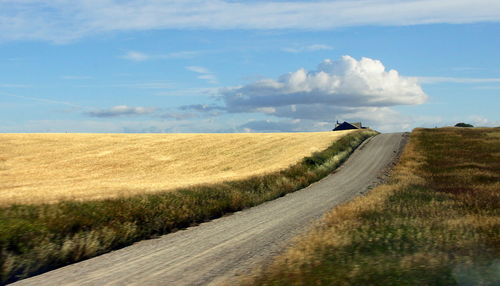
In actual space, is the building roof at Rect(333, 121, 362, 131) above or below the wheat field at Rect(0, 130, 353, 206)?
above

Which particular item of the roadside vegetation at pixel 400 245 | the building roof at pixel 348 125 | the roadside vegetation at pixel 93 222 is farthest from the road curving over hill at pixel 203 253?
the building roof at pixel 348 125

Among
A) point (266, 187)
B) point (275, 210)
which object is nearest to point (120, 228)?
point (275, 210)

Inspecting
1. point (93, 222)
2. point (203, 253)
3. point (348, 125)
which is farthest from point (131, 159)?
point (348, 125)

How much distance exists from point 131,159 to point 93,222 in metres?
35.4

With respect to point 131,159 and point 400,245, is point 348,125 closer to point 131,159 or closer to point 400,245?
point 131,159

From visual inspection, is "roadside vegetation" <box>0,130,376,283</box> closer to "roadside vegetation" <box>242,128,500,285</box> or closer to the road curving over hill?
the road curving over hill

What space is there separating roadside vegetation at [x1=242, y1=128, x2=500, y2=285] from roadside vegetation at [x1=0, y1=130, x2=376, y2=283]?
4.49 m

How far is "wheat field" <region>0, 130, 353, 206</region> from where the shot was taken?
3447 centimetres

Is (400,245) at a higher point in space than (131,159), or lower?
higher

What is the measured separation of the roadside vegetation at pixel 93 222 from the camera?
Answer: 1022cm

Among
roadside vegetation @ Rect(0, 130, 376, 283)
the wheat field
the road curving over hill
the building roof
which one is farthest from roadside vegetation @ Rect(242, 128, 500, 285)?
the building roof

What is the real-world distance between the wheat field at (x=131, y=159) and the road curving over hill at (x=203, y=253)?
490 inches

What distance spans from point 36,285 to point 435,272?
6841 mm

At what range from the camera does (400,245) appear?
10.2 meters
